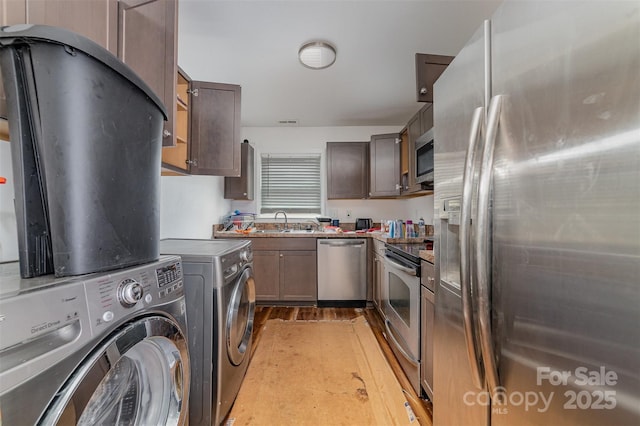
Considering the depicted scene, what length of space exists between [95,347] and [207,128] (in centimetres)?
170

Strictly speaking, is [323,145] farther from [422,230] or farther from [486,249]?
[486,249]

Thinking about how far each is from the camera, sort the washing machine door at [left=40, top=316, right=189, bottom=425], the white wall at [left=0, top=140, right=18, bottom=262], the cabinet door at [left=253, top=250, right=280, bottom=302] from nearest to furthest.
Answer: the washing machine door at [left=40, top=316, right=189, bottom=425]
the white wall at [left=0, top=140, right=18, bottom=262]
the cabinet door at [left=253, top=250, right=280, bottom=302]

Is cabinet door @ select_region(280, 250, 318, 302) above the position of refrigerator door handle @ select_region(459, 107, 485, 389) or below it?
below

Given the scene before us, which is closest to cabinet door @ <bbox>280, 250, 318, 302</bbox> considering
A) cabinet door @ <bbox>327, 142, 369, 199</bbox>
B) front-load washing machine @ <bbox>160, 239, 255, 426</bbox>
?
cabinet door @ <bbox>327, 142, 369, 199</bbox>

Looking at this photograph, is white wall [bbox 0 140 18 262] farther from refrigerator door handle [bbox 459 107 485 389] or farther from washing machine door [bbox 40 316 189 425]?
refrigerator door handle [bbox 459 107 485 389]

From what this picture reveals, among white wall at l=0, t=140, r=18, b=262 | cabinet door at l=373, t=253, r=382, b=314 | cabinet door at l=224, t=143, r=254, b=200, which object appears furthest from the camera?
cabinet door at l=224, t=143, r=254, b=200

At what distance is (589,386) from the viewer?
0.48 m

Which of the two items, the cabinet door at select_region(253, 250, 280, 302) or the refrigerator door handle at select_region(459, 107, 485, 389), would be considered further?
the cabinet door at select_region(253, 250, 280, 302)

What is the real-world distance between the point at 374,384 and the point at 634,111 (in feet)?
6.07

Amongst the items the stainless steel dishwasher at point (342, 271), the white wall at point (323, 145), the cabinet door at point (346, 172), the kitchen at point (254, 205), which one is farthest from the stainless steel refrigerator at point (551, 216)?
the white wall at point (323, 145)

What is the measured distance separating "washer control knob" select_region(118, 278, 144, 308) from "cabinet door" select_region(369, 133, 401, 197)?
9.35 ft

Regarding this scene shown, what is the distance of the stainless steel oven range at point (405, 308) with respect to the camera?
1566 millimetres

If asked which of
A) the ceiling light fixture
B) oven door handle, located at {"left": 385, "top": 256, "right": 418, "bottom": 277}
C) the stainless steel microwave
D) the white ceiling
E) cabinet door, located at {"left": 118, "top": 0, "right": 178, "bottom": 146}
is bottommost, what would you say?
oven door handle, located at {"left": 385, "top": 256, "right": 418, "bottom": 277}

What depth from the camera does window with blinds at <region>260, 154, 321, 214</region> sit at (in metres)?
3.80
